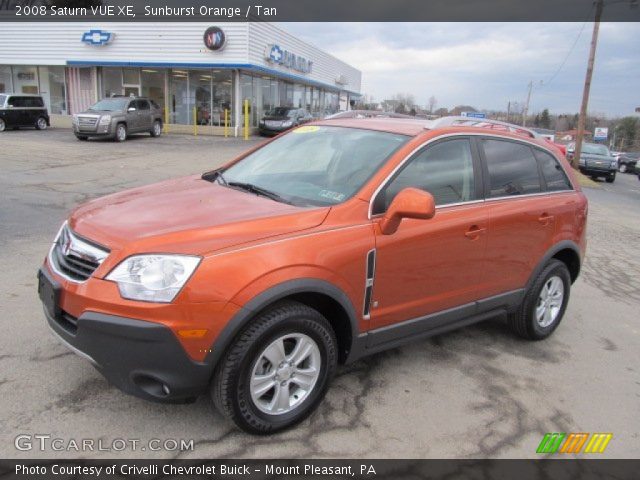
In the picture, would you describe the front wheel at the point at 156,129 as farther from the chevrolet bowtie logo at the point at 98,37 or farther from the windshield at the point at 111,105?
the chevrolet bowtie logo at the point at 98,37

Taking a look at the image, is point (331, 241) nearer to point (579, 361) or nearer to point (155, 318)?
point (155, 318)

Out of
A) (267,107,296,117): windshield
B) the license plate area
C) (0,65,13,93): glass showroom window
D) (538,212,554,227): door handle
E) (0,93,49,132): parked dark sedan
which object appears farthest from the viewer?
(0,65,13,93): glass showroom window

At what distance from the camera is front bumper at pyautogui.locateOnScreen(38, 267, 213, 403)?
2557 mm

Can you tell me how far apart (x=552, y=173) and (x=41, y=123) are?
88.9 ft

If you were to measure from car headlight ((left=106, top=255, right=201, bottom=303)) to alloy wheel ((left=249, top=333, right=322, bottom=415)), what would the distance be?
1.98ft

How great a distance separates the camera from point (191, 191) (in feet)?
11.9

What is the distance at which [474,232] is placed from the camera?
12.4 ft

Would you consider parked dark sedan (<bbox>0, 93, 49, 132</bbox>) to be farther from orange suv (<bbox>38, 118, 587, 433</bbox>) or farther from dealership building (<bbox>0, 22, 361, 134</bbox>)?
orange suv (<bbox>38, 118, 587, 433</bbox>)

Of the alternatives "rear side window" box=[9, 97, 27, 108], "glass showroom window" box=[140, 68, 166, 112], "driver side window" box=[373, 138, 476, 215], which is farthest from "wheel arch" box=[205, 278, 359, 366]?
"glass showroom window" box=[140, 68, 166, 112]

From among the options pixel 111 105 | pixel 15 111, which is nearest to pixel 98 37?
pixel 15 111

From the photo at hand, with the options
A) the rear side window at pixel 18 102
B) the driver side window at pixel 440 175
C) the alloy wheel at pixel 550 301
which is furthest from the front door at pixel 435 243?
the rear side window at pixel 18 102

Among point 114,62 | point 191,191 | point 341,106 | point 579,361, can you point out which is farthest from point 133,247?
point 341,106

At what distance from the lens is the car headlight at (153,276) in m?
2.58

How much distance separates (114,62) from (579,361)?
30163 mm
